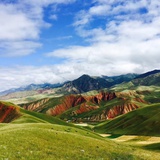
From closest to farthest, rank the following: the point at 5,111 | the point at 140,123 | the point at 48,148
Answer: the point at 48,148, the point at 5,111, the point at 140,123

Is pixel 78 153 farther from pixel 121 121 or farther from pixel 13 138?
pixel 121 121

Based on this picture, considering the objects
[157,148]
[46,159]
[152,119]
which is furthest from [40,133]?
[152,119]

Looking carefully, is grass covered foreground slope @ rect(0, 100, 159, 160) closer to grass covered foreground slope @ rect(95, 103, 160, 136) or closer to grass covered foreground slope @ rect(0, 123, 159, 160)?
grass covered foreground slope @ rect(0, 123, 159, 160)

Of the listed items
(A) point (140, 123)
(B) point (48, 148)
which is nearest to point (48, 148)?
(B) point (48, 148)

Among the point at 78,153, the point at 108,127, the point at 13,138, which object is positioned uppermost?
the point at 13,138

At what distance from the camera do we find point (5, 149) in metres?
27.1

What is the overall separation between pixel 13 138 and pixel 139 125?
458 ft


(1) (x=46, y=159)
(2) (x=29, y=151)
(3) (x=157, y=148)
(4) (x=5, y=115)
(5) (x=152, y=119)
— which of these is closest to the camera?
(1) (x=46, y=159)

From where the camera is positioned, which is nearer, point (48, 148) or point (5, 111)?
point (48, 148)

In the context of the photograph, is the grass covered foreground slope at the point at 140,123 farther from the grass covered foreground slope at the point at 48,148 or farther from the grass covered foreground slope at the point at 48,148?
the grass covered foreground slope at the point at 48,148

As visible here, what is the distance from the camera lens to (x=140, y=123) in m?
165

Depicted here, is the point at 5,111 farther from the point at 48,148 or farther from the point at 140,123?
the point at 48,148

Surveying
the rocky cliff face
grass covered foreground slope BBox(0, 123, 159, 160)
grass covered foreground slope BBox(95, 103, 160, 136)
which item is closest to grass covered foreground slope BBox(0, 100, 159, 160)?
grass covered foreground slope BBox(0, 123, 159, 160)

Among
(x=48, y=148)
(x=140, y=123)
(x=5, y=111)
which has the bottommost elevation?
(x=140, y=123)
